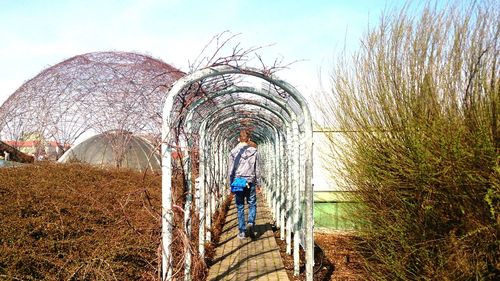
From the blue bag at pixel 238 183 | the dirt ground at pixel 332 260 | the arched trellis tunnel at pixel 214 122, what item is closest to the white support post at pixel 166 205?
the arched trellis tunnel at pixel 214 122

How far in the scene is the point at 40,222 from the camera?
19.7 feet

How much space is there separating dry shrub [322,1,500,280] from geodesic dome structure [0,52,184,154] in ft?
25.3

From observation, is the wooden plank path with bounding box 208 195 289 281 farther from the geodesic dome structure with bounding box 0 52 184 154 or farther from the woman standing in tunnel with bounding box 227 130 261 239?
the geodesic dome structure with bounding box 0 52 184 154

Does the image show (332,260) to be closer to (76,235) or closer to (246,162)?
(246,162)

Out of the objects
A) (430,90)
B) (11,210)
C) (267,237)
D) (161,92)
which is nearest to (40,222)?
(11,210)

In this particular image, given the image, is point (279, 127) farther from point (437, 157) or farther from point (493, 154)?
point (493, 154)

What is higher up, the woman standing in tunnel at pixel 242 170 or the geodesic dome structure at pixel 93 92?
the geodesic dome structure at pixel 93 92

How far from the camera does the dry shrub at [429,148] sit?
427 cm

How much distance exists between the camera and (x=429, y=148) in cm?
465

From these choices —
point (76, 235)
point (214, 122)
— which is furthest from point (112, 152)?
point (76, 235)

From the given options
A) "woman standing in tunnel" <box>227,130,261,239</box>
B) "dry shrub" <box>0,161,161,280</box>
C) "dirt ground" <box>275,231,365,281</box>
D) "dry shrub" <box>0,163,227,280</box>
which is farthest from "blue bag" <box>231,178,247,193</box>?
"dry shrub" <box>0,161,161,280</box>

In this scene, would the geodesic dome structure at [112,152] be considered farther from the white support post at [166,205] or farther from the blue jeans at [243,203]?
the white support post at [166,205]

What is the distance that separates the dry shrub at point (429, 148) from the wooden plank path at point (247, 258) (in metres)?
1.30

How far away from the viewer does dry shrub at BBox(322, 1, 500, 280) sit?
4.27 metres
